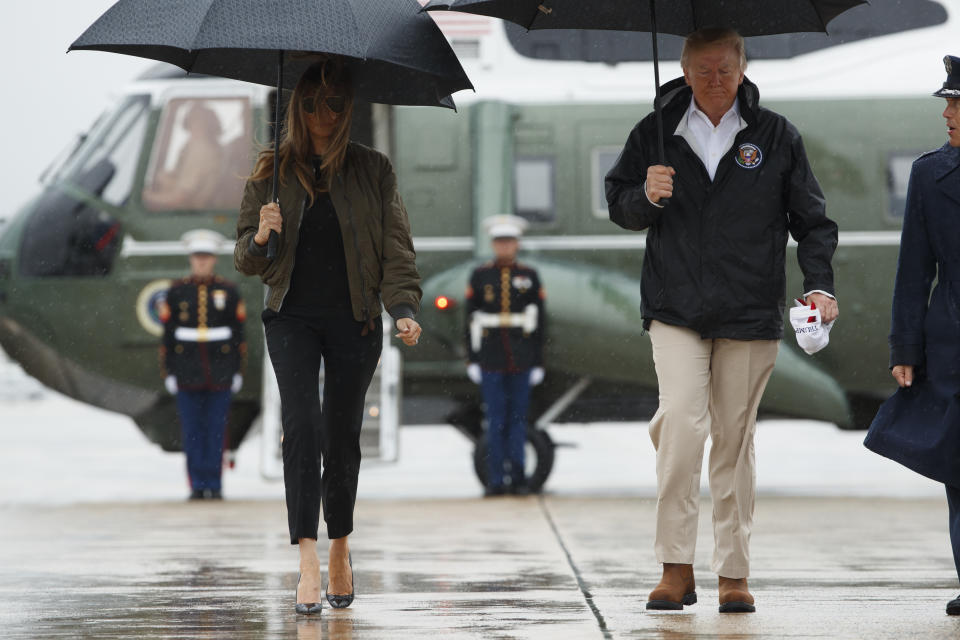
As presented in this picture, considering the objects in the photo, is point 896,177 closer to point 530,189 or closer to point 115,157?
point 530,189

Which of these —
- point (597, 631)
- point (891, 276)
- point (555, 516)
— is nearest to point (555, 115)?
point (891, 276)

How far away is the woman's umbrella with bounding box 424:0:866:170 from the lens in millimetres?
5672

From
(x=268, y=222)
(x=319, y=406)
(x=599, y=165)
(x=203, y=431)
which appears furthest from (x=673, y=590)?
(x=599, y=165)

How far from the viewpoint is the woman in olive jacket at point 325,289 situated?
5285mm

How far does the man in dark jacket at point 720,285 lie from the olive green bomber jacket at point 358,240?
2.41ft

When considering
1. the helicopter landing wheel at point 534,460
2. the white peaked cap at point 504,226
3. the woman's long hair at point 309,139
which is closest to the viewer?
the woman's long hair at point 309,139

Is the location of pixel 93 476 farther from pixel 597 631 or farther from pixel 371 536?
pixel 597 631

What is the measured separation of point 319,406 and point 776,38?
709cm

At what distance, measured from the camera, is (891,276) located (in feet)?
37.8

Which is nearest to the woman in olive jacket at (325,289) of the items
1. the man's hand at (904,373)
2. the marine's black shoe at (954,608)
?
the man's hand at (904,373)

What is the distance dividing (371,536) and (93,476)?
6.72 metres

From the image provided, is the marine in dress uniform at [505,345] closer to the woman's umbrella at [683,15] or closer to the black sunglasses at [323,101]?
the woman's umbrella at [683,15]

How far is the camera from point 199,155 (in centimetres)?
1169

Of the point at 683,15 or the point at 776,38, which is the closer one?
the point at 683,15
